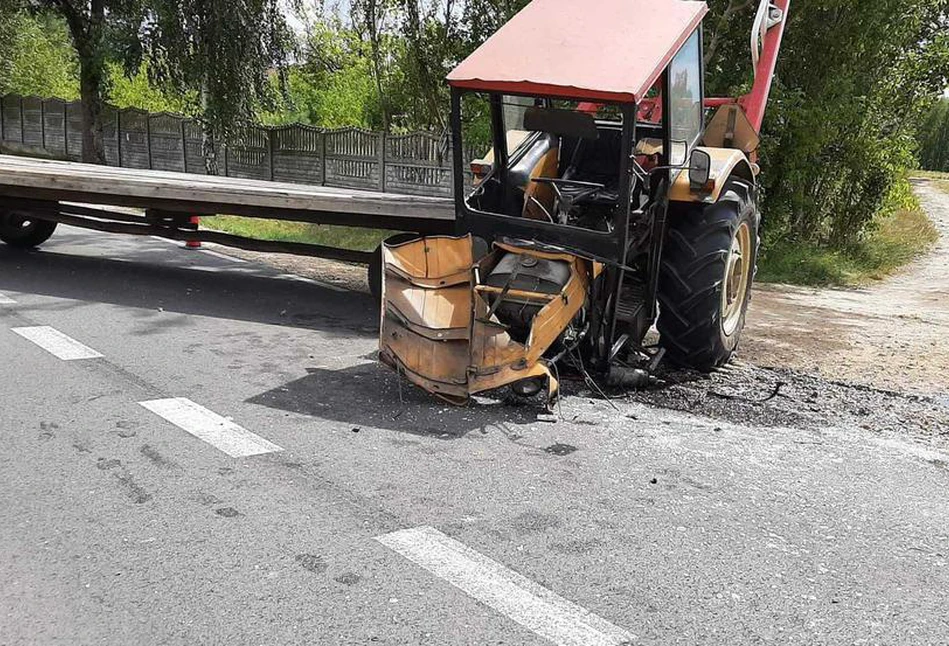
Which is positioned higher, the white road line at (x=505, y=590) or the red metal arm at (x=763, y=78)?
the red metal arm at (x=763, y=78)

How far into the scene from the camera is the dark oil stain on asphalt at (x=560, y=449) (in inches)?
181

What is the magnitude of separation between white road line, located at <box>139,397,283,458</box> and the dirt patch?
151 inches

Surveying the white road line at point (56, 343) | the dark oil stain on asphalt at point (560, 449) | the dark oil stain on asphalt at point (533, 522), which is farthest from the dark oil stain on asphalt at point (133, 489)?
the white road line at point (56, 343)

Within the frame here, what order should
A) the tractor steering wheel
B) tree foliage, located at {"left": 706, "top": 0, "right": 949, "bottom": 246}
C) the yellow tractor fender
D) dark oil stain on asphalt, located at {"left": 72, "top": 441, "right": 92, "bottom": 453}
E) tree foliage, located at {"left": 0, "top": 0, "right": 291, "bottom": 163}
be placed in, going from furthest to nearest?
tree foliage, located at {"left": 0, "top": 0, "right": 291, "bottom": 163} < tree foliage, located at {"left": 706, "top": 0, "right": 949, "bottom": 246} < the tractor steering wheel < the yellow tractor fender < dark oil stain on asphalt, located at {"left": 72, "top": 441, "right": 92, "bottom": 453}

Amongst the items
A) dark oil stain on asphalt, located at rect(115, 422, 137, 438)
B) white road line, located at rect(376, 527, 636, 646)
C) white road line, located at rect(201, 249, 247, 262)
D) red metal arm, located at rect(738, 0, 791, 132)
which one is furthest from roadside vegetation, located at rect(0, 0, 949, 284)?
white road line, located at rect(376, 527, 636, 646)

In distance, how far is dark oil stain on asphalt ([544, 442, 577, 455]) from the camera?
459cm

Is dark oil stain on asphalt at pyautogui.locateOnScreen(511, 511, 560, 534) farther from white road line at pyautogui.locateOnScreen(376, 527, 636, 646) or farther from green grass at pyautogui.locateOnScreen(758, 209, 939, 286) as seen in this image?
green grass at pyautogui.locateOnScreen(758, 209, 939, 286)

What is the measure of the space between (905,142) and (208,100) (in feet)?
42.4

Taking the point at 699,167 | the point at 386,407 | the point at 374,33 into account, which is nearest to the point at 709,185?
the point at 699,167

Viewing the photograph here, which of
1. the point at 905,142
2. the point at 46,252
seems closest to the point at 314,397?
the point at 46,252

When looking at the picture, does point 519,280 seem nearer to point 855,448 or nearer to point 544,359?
point 544,359

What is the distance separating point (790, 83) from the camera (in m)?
12.2

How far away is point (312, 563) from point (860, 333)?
620 centimetres

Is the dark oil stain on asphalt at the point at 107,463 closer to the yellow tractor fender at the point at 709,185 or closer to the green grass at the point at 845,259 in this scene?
the yellow tractor fender at the point at 709,185
